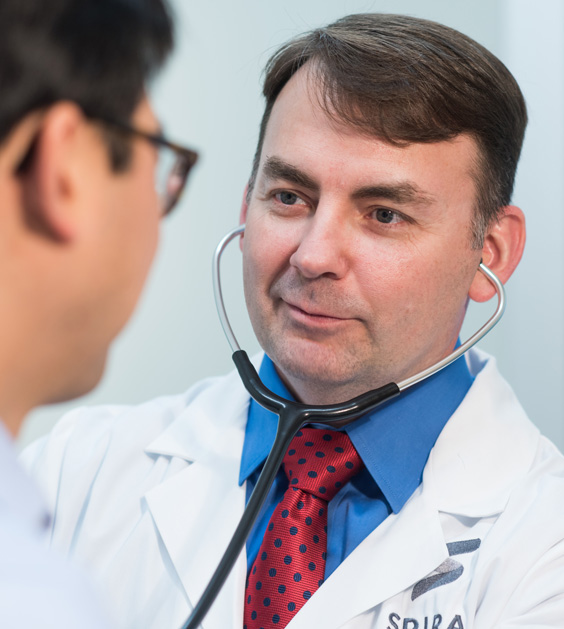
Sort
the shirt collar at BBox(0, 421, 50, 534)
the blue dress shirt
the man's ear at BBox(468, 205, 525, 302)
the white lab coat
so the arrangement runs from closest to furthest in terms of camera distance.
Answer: the shirt collar at BBox(0, 421, 50, 534) < the white lab coat < the blue dress shirt < the man's ear at BBox(468, 205, 525, 302)

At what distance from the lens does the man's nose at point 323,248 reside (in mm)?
1179

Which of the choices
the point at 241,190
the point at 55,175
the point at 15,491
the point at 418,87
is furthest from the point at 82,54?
the point at 241,190

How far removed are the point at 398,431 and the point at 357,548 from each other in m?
0.20

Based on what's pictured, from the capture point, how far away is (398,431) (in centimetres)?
129

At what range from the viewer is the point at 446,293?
1270 millimetres

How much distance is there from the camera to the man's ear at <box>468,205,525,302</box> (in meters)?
1.38

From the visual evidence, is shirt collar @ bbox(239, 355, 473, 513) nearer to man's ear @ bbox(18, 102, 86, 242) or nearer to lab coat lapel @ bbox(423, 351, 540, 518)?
lab coat lapel @ bbox(423, 351, 540, 518)

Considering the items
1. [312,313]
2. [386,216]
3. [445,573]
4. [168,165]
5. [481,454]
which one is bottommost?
[445,573]

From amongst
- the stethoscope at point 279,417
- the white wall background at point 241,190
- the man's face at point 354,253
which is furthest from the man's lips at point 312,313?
the white wall background at point 241,190

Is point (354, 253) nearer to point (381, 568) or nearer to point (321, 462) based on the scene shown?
point (321, 462)

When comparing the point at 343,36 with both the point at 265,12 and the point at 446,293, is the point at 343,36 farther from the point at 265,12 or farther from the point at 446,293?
the point at 265,12

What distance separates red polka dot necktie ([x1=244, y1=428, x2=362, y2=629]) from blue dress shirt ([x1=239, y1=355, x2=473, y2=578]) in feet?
0.06

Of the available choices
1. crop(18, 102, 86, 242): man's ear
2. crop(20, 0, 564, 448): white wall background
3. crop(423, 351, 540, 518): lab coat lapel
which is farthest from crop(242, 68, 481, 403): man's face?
crop(20, 0, 564, 448): white wall background

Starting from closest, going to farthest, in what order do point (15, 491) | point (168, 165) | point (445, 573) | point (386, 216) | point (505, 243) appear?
point (15, 491) → point (168, 165) → point (445, 573) → point (386, 216) → point (505, 243)
